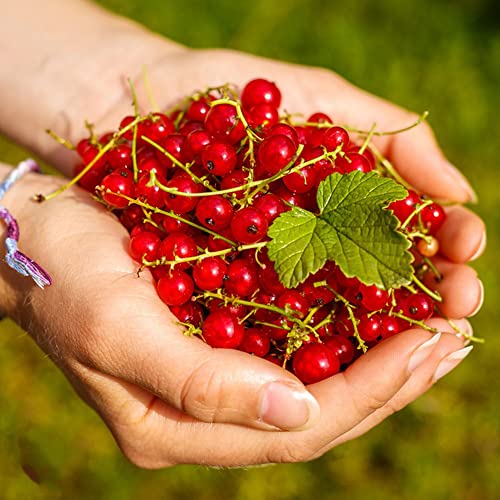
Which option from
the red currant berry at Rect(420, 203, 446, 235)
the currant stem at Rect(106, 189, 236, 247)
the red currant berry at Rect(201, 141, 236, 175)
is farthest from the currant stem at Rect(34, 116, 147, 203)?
the red currant berry at Rect(420, 203, 446, 235)

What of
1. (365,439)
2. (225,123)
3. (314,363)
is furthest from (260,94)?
(365,439)

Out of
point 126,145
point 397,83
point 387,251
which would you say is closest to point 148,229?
point 126,145

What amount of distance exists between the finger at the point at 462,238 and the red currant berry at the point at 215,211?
0.76 metres

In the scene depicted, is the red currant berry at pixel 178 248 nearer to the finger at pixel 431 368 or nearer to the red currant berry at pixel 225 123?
the red currant berry at pixel 225 123

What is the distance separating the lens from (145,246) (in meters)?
1.57

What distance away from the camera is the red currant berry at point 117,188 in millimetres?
1622

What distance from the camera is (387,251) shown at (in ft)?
4.63

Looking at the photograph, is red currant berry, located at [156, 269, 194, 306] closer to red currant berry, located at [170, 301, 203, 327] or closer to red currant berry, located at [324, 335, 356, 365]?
red currant berry, located at [170, 301, 203, 327]

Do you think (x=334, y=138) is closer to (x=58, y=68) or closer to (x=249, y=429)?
(x=249, y=429)

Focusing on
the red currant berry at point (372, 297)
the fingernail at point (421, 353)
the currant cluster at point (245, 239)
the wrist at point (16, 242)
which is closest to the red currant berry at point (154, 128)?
the currant cluster at point (245, 239)

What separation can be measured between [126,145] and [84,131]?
557 mm

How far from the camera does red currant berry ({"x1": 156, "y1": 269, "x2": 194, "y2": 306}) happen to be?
59.2 inches

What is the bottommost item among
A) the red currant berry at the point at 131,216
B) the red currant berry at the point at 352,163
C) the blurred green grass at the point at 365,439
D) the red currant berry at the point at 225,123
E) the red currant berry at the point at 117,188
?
the blurred green grass at the point at 365,439

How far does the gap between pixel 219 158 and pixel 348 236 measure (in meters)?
0.37
